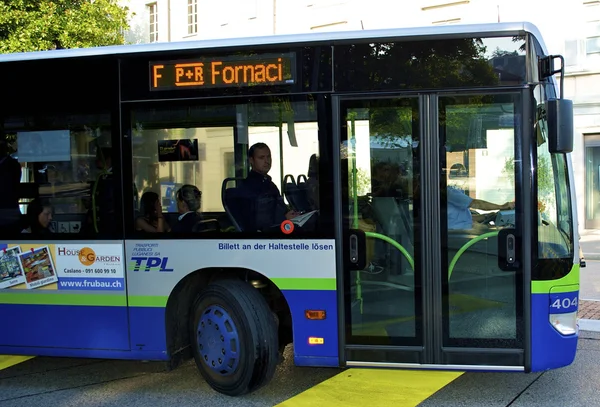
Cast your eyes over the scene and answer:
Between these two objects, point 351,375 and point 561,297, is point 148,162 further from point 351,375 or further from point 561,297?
point 561,297

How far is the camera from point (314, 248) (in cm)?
437

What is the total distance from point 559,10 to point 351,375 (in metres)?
15.8

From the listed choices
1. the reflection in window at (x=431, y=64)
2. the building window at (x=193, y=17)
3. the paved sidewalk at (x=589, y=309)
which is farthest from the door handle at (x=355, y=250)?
the building window at (x=193, y=17)

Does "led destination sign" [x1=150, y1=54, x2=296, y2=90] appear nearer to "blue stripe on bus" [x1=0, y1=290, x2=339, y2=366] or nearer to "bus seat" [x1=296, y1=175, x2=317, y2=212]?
"bus seat" [x1=296, y1=175, x2=317, y2=212]

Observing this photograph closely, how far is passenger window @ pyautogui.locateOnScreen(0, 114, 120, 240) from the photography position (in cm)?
473

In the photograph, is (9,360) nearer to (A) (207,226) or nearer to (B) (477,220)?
(A) (207,226)

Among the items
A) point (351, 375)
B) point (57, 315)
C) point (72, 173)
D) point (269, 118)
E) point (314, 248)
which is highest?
point (269, 118)

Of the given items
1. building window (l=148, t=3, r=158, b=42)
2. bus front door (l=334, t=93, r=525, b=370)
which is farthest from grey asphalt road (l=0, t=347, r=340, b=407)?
building window (l=148, t=3, r=158, b=42)

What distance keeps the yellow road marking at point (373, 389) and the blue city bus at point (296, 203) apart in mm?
318

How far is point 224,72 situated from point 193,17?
2091cm

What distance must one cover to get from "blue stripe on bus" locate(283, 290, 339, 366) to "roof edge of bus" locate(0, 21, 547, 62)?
1965 millimetres

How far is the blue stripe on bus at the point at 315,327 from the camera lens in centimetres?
438

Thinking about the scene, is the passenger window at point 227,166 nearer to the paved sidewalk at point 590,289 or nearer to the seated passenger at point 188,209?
the seated passenger at point 188,209

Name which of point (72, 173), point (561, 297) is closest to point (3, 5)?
point (72, 173)
